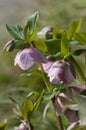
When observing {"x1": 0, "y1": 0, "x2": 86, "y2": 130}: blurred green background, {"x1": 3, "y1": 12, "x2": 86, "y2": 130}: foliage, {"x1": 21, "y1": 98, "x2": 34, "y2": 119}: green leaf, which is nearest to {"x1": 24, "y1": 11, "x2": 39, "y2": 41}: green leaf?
{"x1": 3, "y1": 12, "x2": 86, "y2": 130}: foliage

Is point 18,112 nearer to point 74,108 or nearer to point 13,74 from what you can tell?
point 74,108

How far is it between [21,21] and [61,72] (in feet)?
7.47

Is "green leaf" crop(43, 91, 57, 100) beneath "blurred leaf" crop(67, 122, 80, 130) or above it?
above

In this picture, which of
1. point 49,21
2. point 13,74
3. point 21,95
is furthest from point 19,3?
point 21,95

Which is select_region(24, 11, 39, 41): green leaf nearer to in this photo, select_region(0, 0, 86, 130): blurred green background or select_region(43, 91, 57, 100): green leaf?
select_region(43, 91, 57, 100): green leaf

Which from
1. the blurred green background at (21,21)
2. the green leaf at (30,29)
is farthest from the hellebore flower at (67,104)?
the blurred green background at (21,21)

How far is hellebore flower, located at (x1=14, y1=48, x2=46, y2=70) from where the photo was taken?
26.0 inches

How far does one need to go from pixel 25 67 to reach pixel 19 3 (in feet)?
9.05

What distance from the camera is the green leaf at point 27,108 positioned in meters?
0.68

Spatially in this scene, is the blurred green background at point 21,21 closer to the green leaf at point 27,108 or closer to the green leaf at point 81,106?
the green leaf at point 27,108

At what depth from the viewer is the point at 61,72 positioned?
671mm

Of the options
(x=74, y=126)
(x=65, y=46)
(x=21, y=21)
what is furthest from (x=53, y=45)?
(x=21, y=21)

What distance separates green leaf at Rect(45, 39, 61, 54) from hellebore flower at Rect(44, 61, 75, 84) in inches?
0.8

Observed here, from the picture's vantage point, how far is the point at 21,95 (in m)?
2.02
